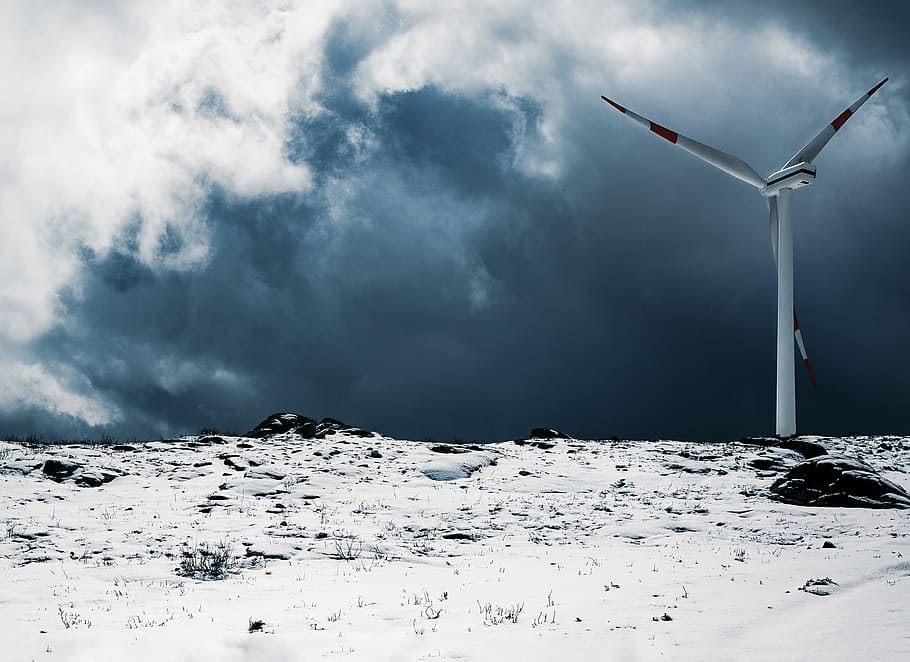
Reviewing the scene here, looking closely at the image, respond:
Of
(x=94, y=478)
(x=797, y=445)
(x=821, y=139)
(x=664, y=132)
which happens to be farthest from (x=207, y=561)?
(x=821, y=139)

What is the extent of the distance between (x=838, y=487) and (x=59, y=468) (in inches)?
1084

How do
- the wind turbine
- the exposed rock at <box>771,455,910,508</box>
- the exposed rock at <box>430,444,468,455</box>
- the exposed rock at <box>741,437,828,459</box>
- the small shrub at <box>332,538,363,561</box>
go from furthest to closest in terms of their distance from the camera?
1. the wind turbine
2. the exposed rock at <box>741,437,828,459</box>
3. the exposed rock at <box>430,444,468,455</box>
4. the exposed rock at <box>771,455,910,508</box>
5. the small shrub at <box>332,538,363,561</box>

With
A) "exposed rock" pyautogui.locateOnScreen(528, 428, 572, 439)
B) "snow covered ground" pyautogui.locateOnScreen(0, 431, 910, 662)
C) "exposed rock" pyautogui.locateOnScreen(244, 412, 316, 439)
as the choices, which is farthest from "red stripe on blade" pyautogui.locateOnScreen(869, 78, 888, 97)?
"exposed rock" pyautogui.locateOnScreen(244, 412, 316, 439)

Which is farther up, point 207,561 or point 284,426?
point 284,426

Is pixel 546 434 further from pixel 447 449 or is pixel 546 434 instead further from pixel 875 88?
pixel 875 88

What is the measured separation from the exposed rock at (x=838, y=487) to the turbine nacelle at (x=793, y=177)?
25217 millimetres

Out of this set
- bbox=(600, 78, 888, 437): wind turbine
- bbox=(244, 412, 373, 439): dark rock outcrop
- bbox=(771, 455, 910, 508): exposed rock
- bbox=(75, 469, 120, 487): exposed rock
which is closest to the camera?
bbox=(771, 455, 910, 508): exposed rock

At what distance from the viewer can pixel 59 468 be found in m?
24.0

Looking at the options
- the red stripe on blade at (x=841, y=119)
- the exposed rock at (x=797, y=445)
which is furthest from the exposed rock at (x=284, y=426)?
the red stripe on blade at (x=841, y=119)

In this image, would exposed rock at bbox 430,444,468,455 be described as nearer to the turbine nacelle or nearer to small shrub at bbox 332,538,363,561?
small shrub at bbox 332,538,363,561

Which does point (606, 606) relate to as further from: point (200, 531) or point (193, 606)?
point (200, 531)

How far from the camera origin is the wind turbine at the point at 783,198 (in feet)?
137

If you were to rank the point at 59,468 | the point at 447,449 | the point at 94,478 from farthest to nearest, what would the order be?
the point at 447,449, the point at 59,468, the point at 94,478

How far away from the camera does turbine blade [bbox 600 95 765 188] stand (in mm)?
41281
